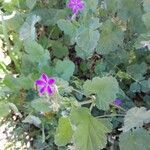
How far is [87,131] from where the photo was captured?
1.49 meters

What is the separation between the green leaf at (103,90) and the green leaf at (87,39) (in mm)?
276

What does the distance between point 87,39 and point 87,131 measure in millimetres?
483

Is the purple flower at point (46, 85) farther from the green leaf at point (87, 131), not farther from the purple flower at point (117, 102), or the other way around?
the purple flower at point (117, 102)

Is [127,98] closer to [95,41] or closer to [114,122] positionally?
[114,122]

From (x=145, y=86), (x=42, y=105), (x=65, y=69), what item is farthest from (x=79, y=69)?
(x=42, y=105)

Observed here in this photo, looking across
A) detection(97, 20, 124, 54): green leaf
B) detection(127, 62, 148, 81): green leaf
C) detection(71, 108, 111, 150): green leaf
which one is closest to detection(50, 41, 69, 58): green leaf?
detection(97, 20, 124, 54): green leaf

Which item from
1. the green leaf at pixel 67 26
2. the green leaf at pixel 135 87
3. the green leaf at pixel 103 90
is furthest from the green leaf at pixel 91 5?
the green leaf at pixel 103 90

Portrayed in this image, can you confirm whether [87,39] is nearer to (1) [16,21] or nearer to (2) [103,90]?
(2) [103,90]

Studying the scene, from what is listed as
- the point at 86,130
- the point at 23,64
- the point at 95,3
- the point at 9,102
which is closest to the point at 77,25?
the point at 95,3

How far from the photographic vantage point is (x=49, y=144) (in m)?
1.87

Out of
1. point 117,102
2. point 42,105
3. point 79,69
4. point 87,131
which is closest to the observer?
point 87,131

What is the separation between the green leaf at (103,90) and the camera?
156 centimetres

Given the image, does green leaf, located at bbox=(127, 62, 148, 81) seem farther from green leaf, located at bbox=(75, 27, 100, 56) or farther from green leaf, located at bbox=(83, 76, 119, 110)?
green leaf, located at bbox=(83, 76, 119, 110)

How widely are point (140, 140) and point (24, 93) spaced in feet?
1.97
